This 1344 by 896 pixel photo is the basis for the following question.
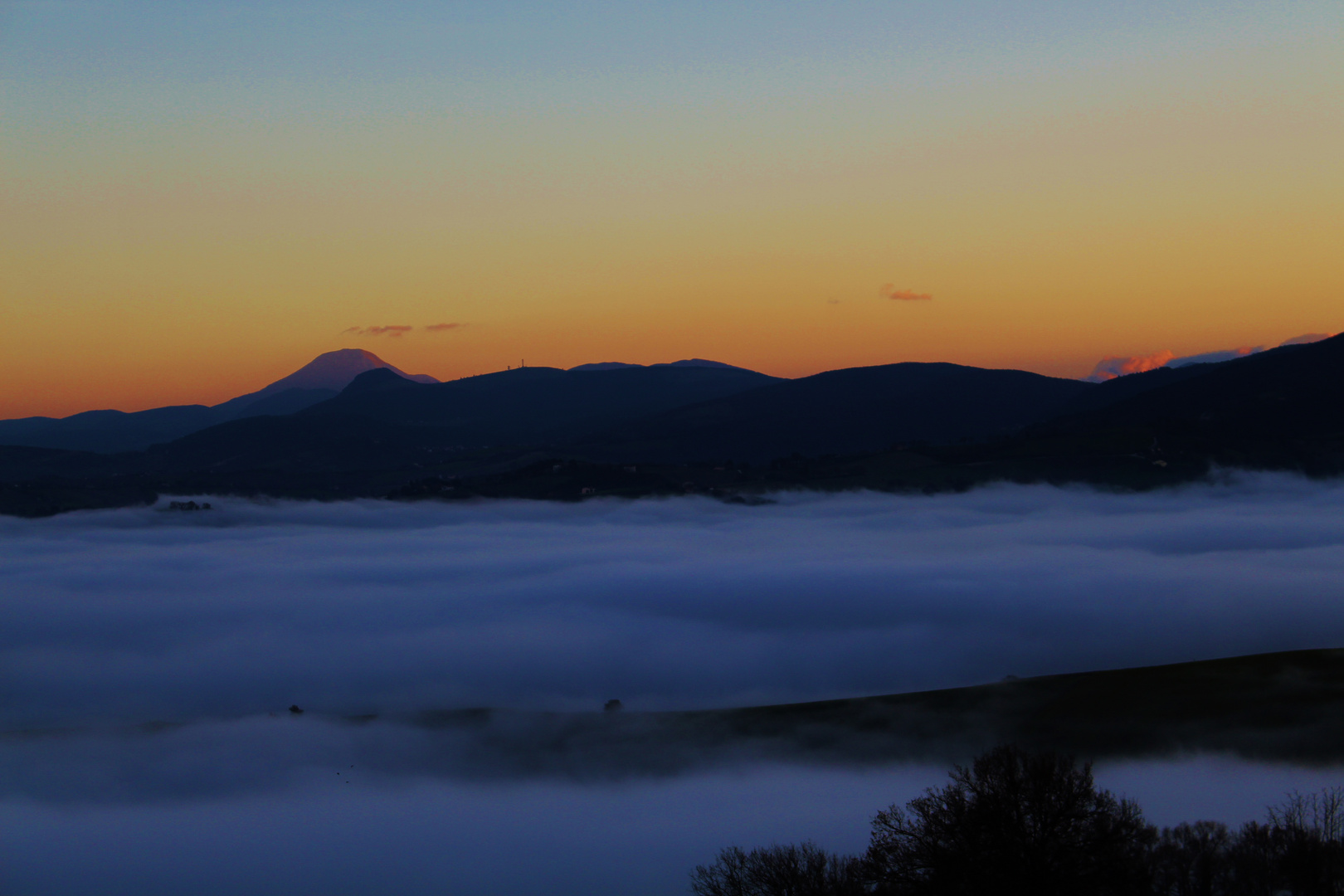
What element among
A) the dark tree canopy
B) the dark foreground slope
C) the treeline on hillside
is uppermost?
the treeline on hillside

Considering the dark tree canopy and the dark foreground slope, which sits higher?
the dark tree canopy

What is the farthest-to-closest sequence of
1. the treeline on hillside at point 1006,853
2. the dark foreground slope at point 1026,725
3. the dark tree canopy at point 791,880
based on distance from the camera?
1. the dark foreground slope at point 1026,725
2. the dark tree canopy at point 791,880
3. the treeline on hillside at point 1006,853

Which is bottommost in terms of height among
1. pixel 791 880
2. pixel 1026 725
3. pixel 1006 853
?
pixel 1026 725

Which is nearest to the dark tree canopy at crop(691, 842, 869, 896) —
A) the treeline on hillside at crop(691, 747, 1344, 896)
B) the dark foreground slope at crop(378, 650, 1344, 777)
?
the treeline on hillside at crop(691, 747, 1344, 896)

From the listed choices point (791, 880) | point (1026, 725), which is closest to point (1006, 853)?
point (791, 880)

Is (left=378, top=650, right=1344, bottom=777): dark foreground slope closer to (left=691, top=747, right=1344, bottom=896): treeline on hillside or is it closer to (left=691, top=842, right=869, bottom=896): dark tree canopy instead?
(left=691, top=747, right=1344, bottom=896): treeline on hillside

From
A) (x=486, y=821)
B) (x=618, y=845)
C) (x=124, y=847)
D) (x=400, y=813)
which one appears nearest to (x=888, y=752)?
(x=618, y=845)

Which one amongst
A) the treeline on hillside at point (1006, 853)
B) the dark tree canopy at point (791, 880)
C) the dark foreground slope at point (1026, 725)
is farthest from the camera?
the dark foreground slope at point (1026, 725)

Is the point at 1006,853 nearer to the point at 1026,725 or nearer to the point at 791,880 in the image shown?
the point at 791,880

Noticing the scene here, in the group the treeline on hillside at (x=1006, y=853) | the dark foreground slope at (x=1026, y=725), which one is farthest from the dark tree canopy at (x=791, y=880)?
the dark foreground slope at (x=1026, y=725)

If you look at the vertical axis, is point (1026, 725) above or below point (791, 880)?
below

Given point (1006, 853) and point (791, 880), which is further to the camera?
point (791, 880)

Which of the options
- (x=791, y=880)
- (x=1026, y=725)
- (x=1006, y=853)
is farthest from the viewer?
(x=1026, y=725)

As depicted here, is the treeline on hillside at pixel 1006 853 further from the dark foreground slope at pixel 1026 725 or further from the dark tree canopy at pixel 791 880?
the dark foreground slope at pixel 1026 725
